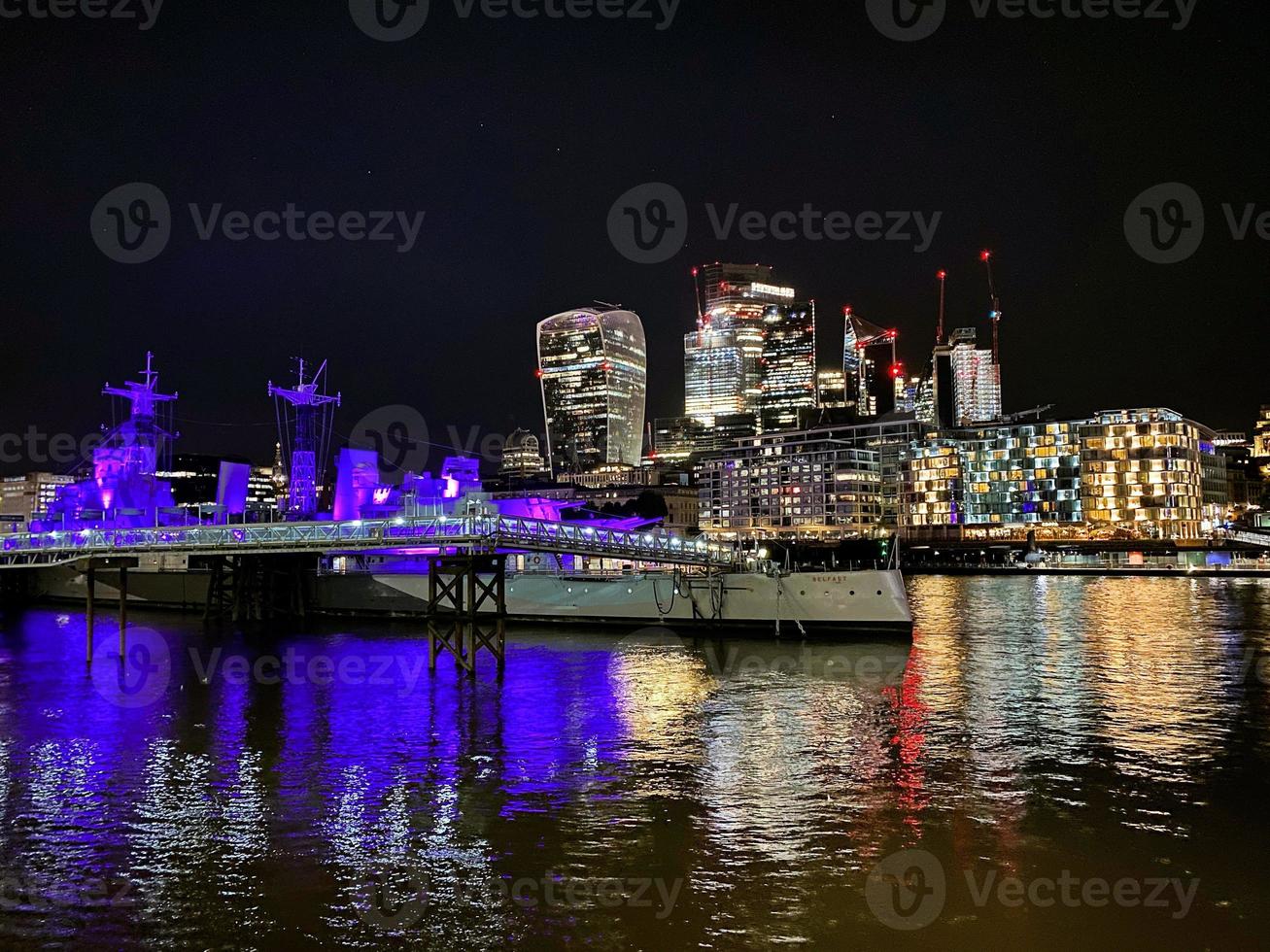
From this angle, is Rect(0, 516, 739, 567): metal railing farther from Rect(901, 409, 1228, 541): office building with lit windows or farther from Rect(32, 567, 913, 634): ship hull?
Rect(901, 409, 1228, 541): office building with lit windows

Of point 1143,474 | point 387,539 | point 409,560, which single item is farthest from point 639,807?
point 1143,474

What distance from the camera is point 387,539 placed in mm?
42094

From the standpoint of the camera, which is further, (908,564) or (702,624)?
(908,564)

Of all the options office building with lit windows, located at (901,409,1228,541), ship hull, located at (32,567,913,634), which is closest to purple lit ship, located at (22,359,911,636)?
ship hull, located at (32,567,913,634)

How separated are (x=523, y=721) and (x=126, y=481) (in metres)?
61.0

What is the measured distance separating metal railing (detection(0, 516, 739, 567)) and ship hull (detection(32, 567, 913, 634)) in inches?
108

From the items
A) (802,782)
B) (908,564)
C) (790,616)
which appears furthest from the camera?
(908,564)

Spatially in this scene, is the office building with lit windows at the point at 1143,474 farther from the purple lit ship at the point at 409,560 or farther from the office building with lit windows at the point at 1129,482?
the purple lit ship at the point at 409,560

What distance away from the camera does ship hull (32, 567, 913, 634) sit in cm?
5175

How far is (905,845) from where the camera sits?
1748 centimetres

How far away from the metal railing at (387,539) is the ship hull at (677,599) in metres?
2.74

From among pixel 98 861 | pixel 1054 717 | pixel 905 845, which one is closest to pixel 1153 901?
pixel 905 845

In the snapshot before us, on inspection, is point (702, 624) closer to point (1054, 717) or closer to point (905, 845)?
point (1054, 717)

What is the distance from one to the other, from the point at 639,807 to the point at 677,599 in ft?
119
